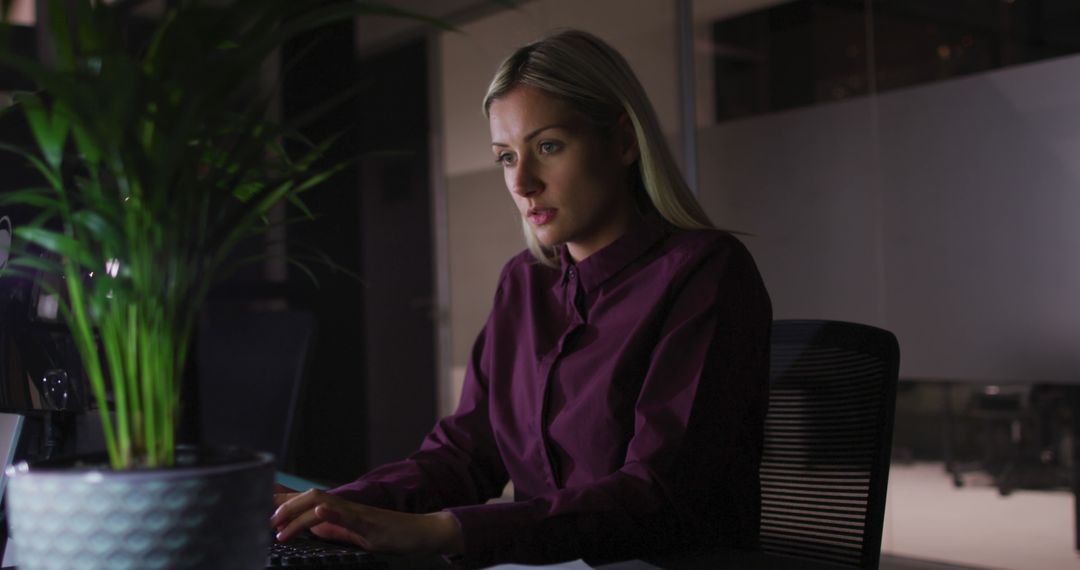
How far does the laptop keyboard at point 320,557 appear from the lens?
39.0 inches

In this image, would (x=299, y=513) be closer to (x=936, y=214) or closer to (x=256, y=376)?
(x=256, y=376)

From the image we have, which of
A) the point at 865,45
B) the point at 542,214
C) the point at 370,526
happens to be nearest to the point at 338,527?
the point at 370,526

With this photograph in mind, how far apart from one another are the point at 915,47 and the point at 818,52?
0.35m

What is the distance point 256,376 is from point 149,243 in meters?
1.86

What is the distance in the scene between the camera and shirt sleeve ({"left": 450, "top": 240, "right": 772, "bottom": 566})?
3.79ft

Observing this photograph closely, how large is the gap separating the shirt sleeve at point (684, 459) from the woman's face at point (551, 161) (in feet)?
0.69

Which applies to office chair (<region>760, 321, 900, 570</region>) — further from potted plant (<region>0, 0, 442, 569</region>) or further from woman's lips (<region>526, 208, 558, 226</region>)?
potted plant (<region>0, 0, 442, 569</region>)

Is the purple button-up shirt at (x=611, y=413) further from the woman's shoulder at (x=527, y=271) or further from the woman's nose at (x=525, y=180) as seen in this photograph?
the woman's nose at (x=525, y=180)

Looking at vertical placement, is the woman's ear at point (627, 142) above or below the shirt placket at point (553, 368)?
above

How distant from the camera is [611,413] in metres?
1.39

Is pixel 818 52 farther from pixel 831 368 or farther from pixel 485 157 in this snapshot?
pixel 831 368

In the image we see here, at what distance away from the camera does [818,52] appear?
353 centimetres

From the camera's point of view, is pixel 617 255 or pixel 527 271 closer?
pixel 617 255

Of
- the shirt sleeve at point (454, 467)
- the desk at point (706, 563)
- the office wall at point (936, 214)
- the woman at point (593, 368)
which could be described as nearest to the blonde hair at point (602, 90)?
the woman at point (593, 368)
